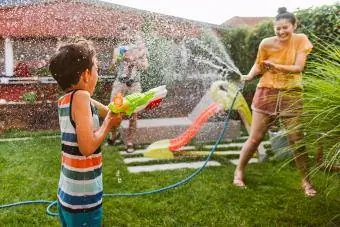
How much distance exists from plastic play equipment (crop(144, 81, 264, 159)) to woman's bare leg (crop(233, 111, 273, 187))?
139cm

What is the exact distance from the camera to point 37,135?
716cm

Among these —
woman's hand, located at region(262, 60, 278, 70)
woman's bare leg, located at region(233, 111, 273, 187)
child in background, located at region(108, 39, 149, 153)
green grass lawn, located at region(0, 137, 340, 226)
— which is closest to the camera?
green grass lawn, located at region(0, 137, 340, 226)

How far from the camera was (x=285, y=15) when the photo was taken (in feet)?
13.0

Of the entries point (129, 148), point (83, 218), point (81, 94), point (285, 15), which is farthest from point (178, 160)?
point (81, 94)

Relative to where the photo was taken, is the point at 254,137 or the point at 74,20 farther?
the point at 74,20

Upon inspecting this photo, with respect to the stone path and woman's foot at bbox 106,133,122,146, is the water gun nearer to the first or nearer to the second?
the stone path

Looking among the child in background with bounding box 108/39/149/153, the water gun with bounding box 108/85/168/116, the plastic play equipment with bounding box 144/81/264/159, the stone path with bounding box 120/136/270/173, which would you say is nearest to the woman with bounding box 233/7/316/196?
the stone path with bounding box 120/136/270/173

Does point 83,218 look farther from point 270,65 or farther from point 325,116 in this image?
point 270,65

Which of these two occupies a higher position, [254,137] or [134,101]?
[134,101]

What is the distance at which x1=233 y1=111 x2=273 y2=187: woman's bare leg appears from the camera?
4.06m

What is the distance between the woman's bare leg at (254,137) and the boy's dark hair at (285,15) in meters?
0.87

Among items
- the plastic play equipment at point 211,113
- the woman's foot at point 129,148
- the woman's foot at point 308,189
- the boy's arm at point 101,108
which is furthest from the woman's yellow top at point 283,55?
the woman's foot at point 129,148

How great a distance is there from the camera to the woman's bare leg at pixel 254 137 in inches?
160

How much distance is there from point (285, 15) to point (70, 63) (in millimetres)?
2493
